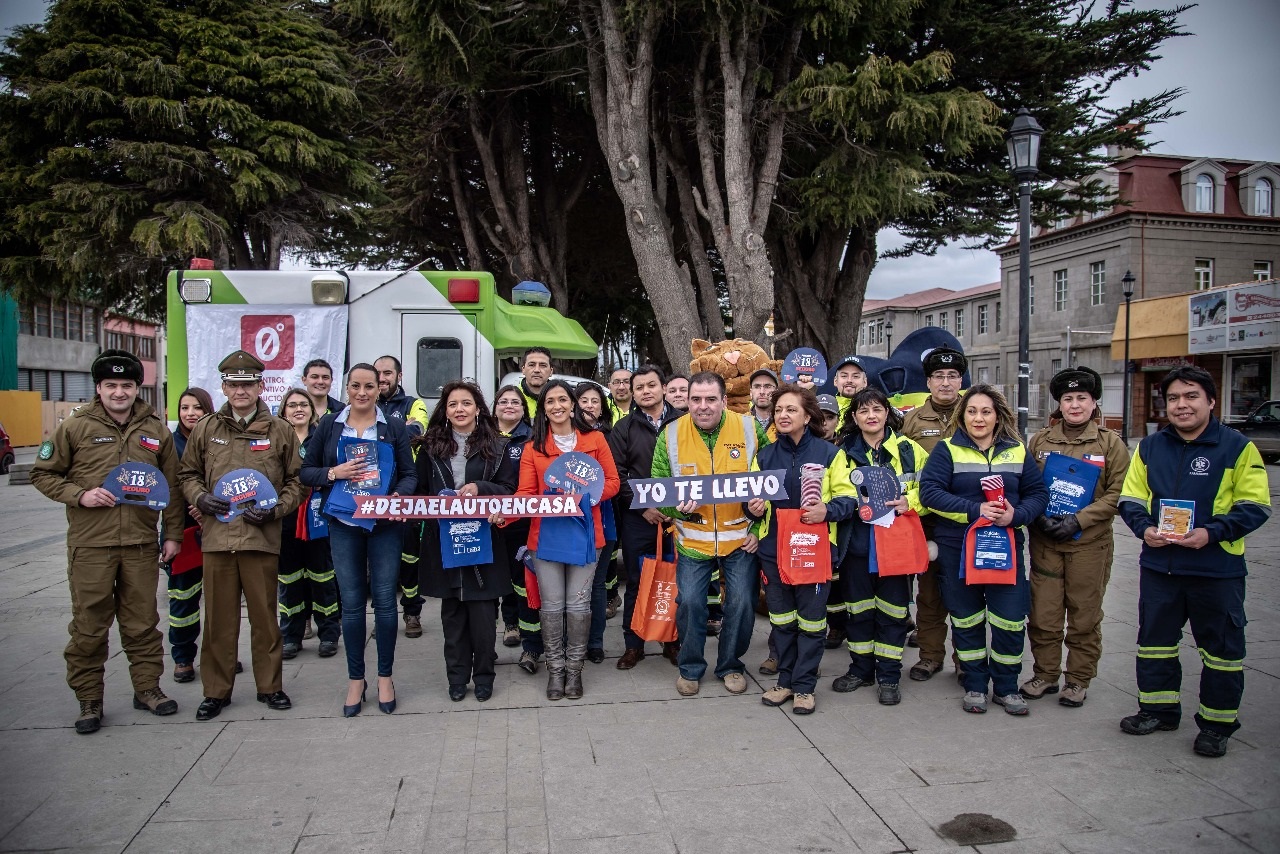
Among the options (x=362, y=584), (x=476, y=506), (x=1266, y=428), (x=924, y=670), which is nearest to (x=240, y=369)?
(x=362, y=584)

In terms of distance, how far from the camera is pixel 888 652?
194 inches

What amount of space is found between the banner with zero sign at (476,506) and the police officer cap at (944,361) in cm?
259

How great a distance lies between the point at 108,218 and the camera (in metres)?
15.0

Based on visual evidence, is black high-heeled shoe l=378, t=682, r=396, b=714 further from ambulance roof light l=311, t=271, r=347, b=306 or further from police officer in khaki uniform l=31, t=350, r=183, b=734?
ambulance roof light l=311, t=271, r=347, b=306

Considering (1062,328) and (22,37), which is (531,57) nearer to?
(22,37)

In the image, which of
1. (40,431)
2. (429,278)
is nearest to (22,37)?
(429,278)

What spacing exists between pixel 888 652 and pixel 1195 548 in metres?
1.72

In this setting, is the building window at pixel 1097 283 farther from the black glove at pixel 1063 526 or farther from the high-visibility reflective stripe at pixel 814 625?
→ the high-visibility reflective stripe at pixel 814 625

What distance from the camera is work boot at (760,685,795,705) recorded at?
485 cm

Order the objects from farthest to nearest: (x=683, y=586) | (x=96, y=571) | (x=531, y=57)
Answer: (x=531, y=57)
(x=683, y=586)
(x=96, y=571)

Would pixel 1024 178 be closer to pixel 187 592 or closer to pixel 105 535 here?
pixel 187 592

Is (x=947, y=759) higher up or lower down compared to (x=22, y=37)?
lower down

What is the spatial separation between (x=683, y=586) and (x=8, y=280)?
18.4 metres

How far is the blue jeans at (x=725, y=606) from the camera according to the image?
16.7ft
